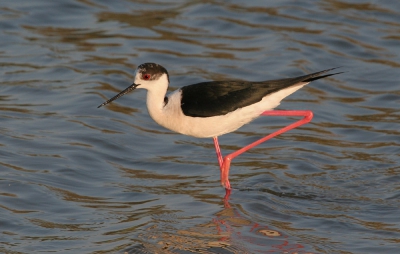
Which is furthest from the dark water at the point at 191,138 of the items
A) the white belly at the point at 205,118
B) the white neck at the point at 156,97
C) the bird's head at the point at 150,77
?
the bird's head at the point at 150,77

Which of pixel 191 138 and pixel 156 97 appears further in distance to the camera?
pixel 191 138

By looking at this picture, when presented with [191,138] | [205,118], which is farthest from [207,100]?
[191,138]

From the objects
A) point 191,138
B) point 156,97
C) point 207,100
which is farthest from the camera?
→ point 191,138

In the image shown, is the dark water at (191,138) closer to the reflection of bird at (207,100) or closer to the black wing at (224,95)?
the reflection of bird at (207,100)

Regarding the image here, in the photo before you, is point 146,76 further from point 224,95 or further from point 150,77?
point 224,95

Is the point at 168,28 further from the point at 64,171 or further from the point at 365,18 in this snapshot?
the point at 64,171

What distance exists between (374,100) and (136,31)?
167 inches

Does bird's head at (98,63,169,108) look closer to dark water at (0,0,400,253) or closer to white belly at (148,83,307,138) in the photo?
white belly at (148,83,307,138)

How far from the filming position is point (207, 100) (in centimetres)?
789

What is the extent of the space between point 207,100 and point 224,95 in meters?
0.18

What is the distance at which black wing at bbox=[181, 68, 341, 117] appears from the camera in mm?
7863

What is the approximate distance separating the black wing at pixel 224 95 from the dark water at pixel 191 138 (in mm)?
907

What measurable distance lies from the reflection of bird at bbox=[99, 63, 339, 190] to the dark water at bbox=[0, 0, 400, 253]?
76cm

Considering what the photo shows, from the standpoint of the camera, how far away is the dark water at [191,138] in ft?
23.8
